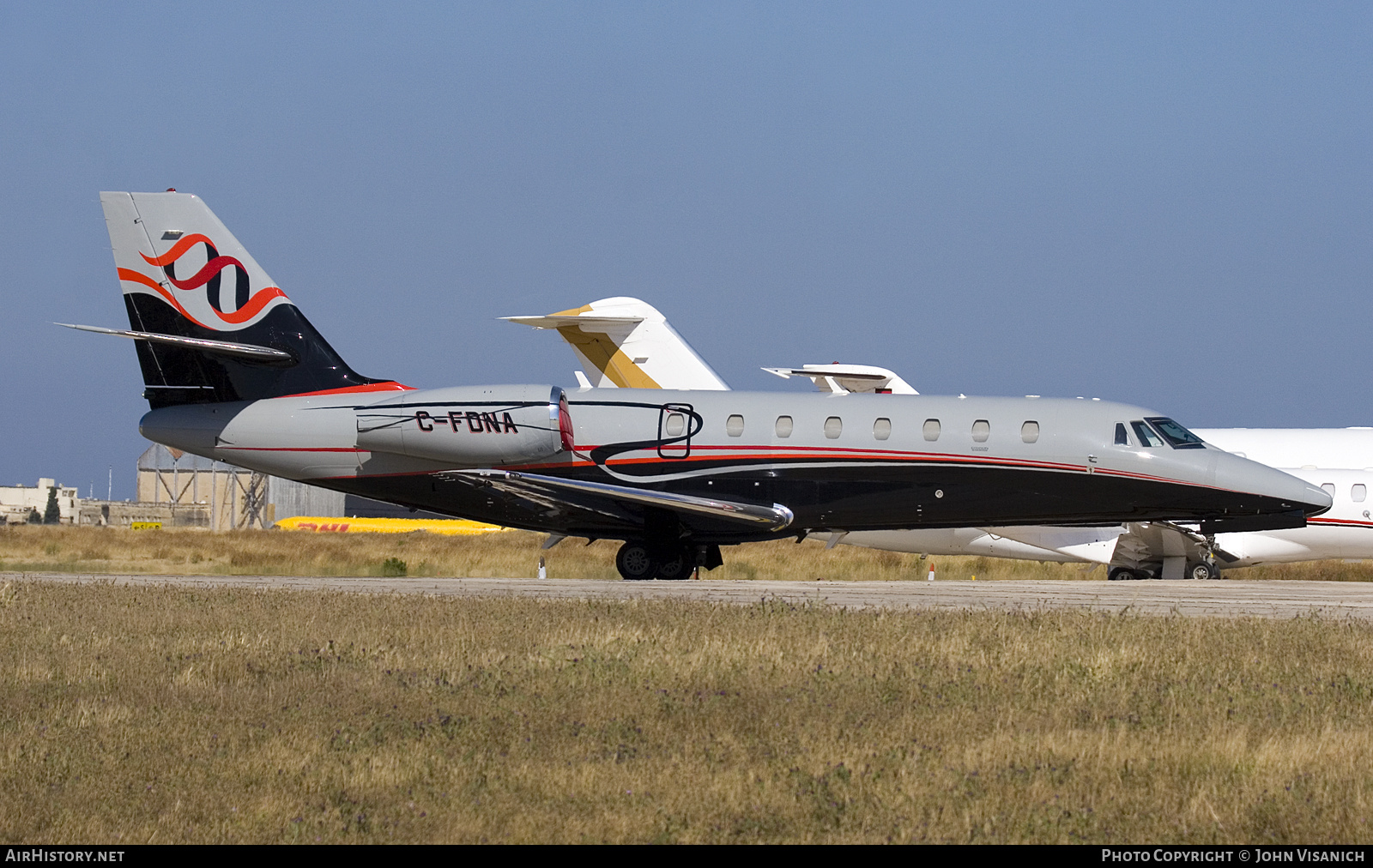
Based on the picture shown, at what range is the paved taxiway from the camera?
17.8m

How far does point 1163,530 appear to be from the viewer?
92.9ft

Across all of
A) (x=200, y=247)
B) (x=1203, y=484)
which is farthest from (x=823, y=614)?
(x=200, y=247)

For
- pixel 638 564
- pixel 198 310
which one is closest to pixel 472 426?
pixel 638 564

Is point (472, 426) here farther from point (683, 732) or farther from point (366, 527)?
point (366, 527)

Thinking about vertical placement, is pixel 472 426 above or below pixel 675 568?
above

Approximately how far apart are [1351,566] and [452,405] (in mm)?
25093

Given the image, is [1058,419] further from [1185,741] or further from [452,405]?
[1185,741]

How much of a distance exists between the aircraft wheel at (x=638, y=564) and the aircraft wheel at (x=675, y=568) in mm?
125

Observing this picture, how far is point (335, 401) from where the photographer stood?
22969mm

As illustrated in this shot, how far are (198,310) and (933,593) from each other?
1260 centimetres

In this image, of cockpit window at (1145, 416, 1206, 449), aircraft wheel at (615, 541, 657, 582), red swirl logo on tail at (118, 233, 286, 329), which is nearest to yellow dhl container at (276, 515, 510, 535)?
aircraft wheel at (615, 541, 657, 582)

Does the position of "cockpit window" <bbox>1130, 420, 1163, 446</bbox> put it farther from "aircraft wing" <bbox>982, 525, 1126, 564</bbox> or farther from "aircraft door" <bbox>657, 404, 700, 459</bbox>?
"aircraft wing" <bbox>982, 525, 1126, 564</bbox>

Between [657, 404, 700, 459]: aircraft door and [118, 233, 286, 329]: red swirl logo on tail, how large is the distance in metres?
6.88

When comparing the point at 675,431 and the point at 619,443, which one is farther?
the point at 619,443
